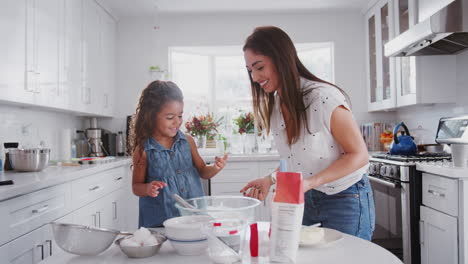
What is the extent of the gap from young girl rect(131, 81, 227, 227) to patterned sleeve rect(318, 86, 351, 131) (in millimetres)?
518

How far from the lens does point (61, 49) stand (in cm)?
274

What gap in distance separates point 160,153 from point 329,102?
2.56 feet

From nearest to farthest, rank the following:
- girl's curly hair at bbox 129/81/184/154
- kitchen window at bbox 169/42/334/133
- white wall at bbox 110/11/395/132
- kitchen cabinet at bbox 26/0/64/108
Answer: girl's curly hair at bbox 129/81/184/154, kitchen cabinet at bbox 26/0/64/108, white wall at bbox 110/11/395/132, kitchen window at bbox 169/42/334/133

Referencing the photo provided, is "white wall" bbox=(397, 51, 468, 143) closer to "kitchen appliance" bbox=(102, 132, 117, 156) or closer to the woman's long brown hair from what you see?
the woman's long brown hair

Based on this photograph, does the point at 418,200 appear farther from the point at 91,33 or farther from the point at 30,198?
the point at 91,33

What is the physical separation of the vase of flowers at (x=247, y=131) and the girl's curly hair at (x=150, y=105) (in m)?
2.36

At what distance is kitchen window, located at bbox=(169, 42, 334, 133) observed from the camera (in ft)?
14.3

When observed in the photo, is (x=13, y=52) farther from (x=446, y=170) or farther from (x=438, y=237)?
(x=438, y=237)

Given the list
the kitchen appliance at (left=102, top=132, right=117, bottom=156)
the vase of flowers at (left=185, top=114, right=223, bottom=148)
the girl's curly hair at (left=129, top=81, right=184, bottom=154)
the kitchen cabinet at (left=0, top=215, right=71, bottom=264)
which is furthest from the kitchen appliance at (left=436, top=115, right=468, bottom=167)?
the kitchen appliance at (left=102, top=132, right=117, bottom=156)

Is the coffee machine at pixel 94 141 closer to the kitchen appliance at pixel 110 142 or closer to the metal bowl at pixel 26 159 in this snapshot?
the kitchen appliance at pixel 110 142

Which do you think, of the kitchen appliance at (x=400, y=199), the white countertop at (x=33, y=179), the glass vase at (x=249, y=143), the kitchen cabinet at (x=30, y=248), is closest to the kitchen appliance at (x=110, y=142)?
the white countertop at (x=33, y=179)

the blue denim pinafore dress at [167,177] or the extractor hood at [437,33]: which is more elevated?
the extractor hood at [437,33]

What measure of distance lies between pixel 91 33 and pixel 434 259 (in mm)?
3212

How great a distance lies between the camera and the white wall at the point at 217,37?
160 inches
